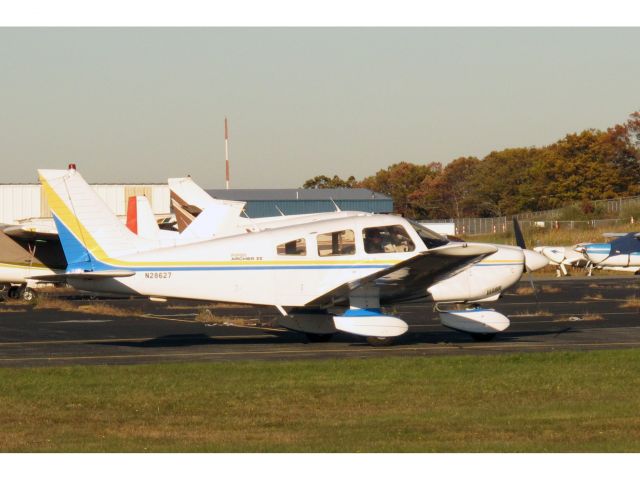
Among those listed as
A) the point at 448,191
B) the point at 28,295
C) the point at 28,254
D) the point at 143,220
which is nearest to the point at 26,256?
the point at 28,254

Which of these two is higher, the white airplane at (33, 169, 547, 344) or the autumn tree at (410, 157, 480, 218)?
the autumn tree at (410, 157, 480, 218)

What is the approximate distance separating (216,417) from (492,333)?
8934 mm

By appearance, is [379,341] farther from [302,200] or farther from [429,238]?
[302,200]

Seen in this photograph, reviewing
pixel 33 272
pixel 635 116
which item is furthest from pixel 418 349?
pixel 635 116

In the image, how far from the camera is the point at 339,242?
750 inches

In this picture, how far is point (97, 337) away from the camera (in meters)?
21.5

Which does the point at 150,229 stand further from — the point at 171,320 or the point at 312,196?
the point at 312,196

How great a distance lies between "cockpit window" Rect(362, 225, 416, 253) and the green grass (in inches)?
119

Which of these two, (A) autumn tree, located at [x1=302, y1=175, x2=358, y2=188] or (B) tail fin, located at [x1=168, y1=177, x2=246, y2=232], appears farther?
(A) autumn tree, located at [x1=302, y1=175, x2=358, y2=188]

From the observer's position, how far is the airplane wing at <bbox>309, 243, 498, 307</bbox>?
1808 centimetres

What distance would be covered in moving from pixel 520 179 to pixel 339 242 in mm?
91740

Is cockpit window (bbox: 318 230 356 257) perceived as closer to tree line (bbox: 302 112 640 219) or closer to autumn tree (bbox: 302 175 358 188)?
tree line (bbox: 302 112 640 219)

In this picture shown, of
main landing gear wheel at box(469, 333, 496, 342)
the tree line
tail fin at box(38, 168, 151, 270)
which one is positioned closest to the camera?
tail fin at box(38, 168, 151, 270)

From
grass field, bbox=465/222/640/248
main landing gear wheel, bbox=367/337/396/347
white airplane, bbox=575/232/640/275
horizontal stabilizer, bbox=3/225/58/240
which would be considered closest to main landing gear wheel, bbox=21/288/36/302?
horizontal stabilizer, bbox=3/225/58/240
